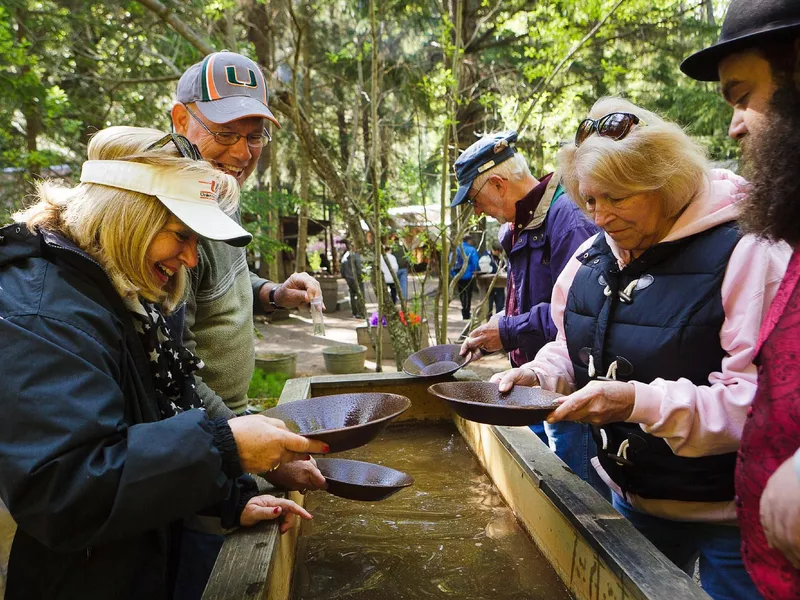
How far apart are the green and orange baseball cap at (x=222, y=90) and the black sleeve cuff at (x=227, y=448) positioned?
4.14 ft

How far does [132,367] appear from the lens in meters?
1.18

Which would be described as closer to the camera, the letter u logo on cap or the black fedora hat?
the black fedora hat

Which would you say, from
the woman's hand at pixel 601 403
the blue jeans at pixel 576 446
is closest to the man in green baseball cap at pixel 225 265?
the woman's hand at pixel 601 403

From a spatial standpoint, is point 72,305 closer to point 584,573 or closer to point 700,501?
point 584,573

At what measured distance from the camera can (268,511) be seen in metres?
1.56

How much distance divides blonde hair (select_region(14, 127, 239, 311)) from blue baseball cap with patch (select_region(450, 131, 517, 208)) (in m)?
1.55

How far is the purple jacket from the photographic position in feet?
7.38

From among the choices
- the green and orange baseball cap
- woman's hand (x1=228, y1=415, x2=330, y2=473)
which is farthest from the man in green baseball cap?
woman's hand (x1=228, y1=415, x2=330, y2=473)

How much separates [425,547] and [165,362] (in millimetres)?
1084

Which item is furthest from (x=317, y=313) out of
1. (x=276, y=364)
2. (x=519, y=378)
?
(x=276, y=364)

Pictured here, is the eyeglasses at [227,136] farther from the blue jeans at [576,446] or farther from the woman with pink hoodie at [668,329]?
the blue jeans at [576,446]

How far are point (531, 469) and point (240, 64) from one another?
1.78 m

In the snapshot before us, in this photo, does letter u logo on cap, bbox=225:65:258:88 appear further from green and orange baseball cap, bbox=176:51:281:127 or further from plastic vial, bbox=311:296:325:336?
plastic vial, bbox=311:296:325:336

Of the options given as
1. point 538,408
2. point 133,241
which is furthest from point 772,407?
point 133,241
